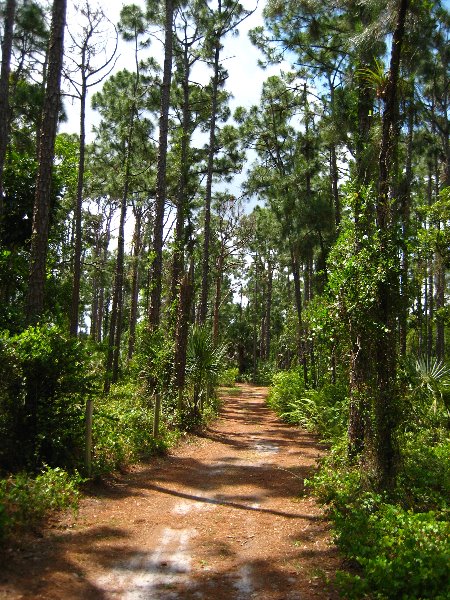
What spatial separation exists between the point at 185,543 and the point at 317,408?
8.90 metres

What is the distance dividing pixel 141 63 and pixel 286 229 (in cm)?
897

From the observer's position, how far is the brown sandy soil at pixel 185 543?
4180 mm

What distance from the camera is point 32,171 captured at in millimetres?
14953

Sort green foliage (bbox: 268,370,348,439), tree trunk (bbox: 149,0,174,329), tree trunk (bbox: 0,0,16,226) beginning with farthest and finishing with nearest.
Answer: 1. tree trunk (bbox: 149,0,174,329)
2. tree trunk (bbox: 0,0,16,226)
3. green foliage (bbox: 268,370,348,439)

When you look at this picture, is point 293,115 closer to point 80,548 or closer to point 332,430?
point 332,430

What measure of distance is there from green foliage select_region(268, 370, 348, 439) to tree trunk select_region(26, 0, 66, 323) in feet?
19.7

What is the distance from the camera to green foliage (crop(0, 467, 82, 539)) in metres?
4.98

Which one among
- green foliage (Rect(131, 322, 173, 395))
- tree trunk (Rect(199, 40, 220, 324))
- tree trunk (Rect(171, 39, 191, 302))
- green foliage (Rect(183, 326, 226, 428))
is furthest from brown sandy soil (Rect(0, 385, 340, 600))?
tree trunk (Rect(199, 40, 220, 324))

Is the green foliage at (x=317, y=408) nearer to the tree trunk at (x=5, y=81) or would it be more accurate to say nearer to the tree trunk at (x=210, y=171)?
the tree trunk at (x=210, y=171)

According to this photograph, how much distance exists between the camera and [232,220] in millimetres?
30359

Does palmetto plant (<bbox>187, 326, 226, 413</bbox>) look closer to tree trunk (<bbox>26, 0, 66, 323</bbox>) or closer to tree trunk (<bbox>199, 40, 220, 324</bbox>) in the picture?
tree trunk (<bbox>26, 0, 66, 323</bbox>)

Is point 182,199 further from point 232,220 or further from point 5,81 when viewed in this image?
point 232,220

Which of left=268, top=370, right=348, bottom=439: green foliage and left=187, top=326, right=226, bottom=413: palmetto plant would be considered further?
left=187, top=326, right=226, bottom=413: palmetto plant

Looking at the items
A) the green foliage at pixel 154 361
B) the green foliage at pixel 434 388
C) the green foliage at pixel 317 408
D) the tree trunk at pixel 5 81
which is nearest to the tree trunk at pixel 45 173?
the tree trunk at pixel 5 81
